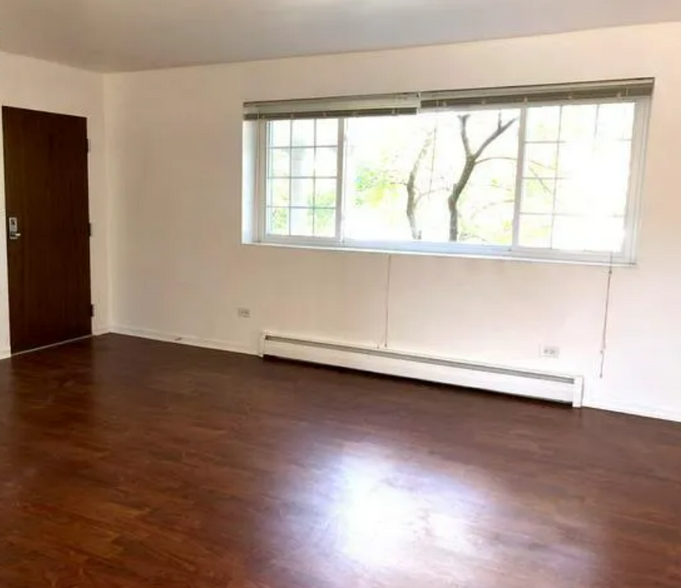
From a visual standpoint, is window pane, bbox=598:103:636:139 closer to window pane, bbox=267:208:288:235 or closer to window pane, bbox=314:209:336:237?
window pane, bbox=314:209:336:237

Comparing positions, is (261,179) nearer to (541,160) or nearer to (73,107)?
(73,107)

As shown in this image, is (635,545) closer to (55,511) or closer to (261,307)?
(55,511)

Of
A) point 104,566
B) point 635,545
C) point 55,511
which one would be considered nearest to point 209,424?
point 55,511

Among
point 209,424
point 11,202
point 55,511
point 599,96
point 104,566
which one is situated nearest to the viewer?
point 104,566

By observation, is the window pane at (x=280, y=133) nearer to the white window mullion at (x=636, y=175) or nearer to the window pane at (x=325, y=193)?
the window pane at (x=325, y=193)

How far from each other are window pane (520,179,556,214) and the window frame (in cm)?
5

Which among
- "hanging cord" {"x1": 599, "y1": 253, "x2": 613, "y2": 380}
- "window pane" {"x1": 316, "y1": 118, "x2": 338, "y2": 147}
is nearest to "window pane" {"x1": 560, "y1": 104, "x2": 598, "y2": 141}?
"hanging cord" {"x1": 599, "y1": 253, "x2": 613, "y2": 380}

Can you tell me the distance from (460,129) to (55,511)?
3.44 meters

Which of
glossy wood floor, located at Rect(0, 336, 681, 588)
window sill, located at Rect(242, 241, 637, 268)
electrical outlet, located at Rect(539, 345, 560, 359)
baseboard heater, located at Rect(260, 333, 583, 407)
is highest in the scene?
window sill, located at Rect(242, 241, 637, 268)

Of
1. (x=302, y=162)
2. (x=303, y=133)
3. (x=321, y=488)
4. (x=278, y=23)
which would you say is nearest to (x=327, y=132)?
(x=303, y=133)

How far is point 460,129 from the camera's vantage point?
4.43 metres

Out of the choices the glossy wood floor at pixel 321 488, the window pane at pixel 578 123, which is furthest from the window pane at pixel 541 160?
the glossy wood floor at pixel 321 488

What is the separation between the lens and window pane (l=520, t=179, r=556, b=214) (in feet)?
13.6

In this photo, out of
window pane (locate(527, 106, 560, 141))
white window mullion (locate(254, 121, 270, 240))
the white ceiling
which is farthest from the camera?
white window mullion (locate(254, 121, 270, 240))
